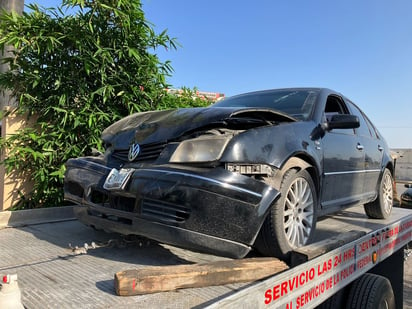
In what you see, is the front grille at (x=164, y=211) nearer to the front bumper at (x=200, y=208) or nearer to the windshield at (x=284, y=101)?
the front bumper at (x=200, y=208)

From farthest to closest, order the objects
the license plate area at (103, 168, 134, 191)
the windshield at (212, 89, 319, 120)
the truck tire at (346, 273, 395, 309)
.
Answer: the windshield at (212, 89, 319, 120)
the truck tire at (346, 273, 395, 309)
the license plate area at (103, 168, 134, 191)

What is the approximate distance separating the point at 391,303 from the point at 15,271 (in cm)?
294

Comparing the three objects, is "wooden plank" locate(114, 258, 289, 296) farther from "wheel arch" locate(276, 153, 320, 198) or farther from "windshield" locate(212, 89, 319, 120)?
"windshield" locate(212, 89, 319, 120)

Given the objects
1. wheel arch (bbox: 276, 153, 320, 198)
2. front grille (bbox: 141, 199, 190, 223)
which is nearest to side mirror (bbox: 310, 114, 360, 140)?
wheel arch (bbox: 276, 153, 320, 198)

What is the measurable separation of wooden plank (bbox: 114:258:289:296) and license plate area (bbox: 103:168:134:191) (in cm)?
59

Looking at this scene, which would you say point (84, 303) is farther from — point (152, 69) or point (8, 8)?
point (8, 8)

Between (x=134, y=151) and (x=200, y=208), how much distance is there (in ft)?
2.30

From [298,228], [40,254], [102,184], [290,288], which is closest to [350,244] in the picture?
[298,228]

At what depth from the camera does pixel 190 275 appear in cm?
180

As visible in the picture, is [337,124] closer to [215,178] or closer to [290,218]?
[290,218]

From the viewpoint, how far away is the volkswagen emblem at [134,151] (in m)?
2.42

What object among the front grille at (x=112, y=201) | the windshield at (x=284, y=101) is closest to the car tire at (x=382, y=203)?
the windshield at (x=284, y=101)

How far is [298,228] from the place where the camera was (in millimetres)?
2477

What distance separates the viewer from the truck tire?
2662 millimetres
